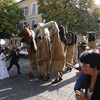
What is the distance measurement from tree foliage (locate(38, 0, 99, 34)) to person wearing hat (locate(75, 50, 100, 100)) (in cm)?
2275

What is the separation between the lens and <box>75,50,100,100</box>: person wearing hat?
3.10 meters

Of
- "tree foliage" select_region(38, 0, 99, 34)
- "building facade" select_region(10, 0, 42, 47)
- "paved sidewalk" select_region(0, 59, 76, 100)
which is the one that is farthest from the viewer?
"building facade" select_region(10, 0, 42, 47)

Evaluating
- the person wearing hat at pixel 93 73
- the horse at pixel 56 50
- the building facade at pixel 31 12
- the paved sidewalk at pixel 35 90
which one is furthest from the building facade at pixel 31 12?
the person wearing hat at pixel 93 73

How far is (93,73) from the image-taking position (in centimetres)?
320

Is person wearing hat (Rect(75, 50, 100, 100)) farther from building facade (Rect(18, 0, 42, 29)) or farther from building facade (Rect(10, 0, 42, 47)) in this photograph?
building facade (Rect(18, 0, 42, 29))

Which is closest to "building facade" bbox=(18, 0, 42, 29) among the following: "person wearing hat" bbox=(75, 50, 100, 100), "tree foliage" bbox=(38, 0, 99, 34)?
"tree foliage" bbox=(38, 0, 99, 34)

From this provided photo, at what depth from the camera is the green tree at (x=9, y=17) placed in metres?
35.8

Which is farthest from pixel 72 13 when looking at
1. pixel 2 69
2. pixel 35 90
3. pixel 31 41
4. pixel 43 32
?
pixel 35 90

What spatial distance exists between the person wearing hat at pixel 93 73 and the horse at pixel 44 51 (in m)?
6.08

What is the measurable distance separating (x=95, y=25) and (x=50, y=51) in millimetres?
20599

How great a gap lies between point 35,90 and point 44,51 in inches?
63.9

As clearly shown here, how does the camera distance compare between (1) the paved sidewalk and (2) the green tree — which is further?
(2) the green tree

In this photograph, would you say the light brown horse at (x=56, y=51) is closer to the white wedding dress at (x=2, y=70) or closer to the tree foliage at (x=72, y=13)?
the white wedding dress at (x=2, y=70)

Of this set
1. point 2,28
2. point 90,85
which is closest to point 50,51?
point 90,85
